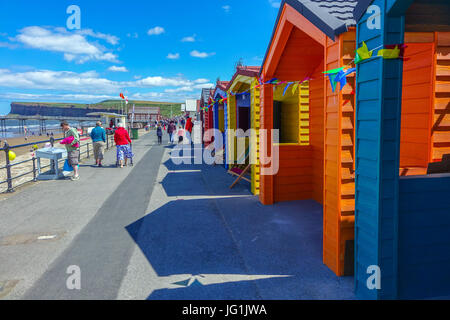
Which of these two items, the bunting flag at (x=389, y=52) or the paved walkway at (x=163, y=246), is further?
the paved walkway at (x=163, y=246)

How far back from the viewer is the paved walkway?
352 centimetres

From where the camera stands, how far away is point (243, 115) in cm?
1117

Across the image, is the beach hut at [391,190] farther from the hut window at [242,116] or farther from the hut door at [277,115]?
the hut window at [242,116]

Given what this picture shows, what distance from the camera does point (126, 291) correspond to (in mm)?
3461

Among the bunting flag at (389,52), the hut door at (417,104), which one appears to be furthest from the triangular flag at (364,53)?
the hut door at (417,104)

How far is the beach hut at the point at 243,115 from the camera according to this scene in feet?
24.8

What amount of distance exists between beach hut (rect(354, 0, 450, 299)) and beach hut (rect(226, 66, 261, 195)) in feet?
14.4

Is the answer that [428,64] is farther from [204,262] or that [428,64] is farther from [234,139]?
[234,139]

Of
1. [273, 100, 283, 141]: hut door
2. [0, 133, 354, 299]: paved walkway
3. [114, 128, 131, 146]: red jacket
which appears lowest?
[0, 133, 354, 299]: paved walkway

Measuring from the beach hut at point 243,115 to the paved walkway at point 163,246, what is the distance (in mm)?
1144

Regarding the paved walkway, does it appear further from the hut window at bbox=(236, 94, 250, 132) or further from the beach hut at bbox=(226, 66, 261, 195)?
the hut window at bbox=(236, 94, 250, 132)

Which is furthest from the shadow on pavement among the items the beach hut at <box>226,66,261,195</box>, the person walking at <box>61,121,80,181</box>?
the person walking at <box>61,121,80,181</box>
